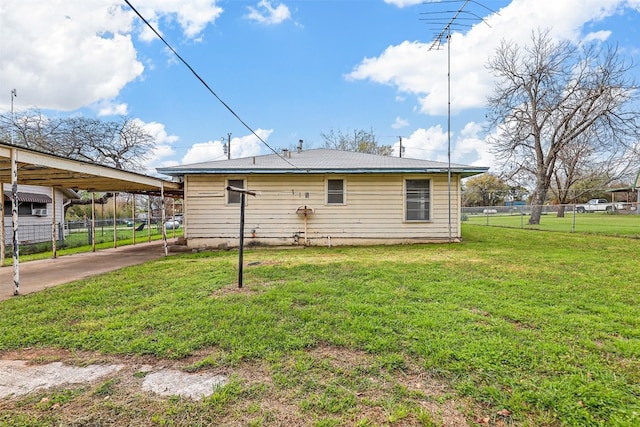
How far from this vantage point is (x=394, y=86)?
57.8ft

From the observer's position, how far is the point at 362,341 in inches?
109

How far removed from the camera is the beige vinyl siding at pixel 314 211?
968 cm

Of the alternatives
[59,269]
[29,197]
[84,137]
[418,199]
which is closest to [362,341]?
[59,269]

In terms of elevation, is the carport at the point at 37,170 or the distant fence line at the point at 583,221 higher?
the carport at the point at 37,170

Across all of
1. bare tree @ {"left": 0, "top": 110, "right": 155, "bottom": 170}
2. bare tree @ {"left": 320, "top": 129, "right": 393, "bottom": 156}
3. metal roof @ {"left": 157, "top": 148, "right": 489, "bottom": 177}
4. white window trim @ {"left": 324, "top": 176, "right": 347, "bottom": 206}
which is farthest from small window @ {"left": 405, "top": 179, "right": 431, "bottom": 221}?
bare tree @ {"left": 320, "top": 129, "right": 393, "bottom": 156}

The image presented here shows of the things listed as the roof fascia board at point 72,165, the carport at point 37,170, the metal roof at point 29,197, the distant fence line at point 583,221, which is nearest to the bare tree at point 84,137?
the metal roof at point 29,197

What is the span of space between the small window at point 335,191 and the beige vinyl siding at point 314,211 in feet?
0.46

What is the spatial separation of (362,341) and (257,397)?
3.58 ft

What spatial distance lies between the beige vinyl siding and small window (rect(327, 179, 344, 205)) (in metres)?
0.14

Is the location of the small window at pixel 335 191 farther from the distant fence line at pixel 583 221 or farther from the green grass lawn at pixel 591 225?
the green grass lawn at pixel 591 225

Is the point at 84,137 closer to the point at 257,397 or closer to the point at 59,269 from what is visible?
the point at 59,269

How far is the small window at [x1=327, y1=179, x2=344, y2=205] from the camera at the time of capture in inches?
386

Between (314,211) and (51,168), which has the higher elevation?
(51,168)

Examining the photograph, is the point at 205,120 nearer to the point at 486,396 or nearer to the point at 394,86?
the point at 394,86
